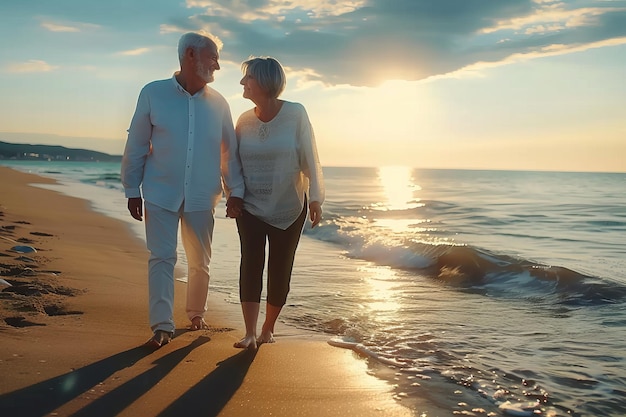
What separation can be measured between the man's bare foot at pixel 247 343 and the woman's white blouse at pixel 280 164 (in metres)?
0.76

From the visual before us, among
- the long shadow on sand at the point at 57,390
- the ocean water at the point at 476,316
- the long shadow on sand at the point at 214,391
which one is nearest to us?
the long shadow on sand at the point at 57,390

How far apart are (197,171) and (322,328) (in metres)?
1.67

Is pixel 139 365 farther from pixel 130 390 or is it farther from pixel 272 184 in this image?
pixel 272 184

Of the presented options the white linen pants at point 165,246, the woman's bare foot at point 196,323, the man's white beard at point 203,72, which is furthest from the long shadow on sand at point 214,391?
the man's white beard at point 203,72

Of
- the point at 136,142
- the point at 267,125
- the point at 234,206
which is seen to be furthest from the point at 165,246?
the point at 267,125

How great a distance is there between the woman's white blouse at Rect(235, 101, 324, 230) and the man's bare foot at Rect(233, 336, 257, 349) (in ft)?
2.48

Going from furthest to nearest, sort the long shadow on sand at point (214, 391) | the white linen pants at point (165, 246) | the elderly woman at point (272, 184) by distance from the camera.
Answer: the elderly woman at point (272, 184)
the white linen pants at point (165, 246)
the long shadow on sand at point (214, 391)

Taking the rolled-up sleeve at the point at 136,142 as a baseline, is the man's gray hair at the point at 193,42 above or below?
above

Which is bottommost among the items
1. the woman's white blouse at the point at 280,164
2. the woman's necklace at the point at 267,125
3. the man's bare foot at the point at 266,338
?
the man's bare foot at the point at 266,338

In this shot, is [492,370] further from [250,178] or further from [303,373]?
[250,178]

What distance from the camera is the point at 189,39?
4.12m

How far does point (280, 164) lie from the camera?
418cm

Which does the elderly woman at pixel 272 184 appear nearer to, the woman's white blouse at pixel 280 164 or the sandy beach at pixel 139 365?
the woman's white blouse at pixel 280 164

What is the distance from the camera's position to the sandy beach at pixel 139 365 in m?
2.97
